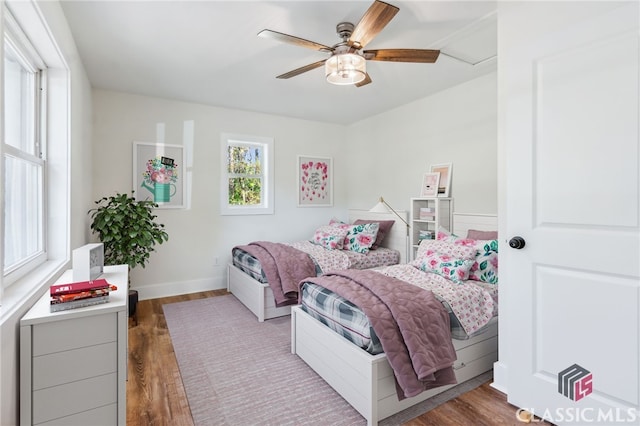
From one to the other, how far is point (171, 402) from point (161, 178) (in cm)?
282

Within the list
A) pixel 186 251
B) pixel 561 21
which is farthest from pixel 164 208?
pixel 561 21

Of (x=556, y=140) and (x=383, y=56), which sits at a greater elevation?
(x=383, y=56)

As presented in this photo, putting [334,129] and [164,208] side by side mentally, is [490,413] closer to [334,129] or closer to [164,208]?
[164,208]

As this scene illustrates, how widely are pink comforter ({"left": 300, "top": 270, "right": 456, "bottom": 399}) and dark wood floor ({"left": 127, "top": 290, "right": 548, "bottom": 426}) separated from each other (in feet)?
0.63

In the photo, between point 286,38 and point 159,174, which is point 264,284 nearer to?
point 159,174

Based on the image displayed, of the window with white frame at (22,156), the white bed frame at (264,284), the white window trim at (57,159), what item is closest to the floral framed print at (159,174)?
the white bed frame at (264,284)

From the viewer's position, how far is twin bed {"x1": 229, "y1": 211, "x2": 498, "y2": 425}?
68.6 inches

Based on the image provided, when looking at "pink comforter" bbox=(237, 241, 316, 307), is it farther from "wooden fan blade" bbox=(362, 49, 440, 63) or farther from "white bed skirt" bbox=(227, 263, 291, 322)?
"wooden fan blade" bbox=(362, 49, 440, 63)

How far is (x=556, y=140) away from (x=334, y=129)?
3877 millimetres

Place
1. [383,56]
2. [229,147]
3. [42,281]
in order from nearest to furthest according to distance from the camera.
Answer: [42,281], [383,56], [229,147]

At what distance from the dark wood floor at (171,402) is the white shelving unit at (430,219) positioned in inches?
73.5

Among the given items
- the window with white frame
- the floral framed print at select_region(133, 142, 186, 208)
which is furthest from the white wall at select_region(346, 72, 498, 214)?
the window with white frame

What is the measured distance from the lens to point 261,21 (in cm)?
229

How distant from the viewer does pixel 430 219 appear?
3701mm
